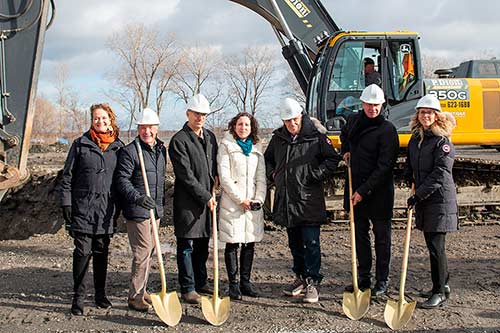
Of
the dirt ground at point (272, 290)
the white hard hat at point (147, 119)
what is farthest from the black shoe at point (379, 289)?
the white hard hat at point (147, 119)

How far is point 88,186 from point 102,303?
1.11 meters

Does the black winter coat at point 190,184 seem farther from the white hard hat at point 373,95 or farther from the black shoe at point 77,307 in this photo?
the white hard hat at point 373,95

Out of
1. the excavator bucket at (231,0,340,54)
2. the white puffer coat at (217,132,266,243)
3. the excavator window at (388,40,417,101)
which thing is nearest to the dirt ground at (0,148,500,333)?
the white puffer coat at (217,132,266,243)

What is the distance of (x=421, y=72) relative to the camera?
28.3ft

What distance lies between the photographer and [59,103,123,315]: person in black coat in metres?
5.01

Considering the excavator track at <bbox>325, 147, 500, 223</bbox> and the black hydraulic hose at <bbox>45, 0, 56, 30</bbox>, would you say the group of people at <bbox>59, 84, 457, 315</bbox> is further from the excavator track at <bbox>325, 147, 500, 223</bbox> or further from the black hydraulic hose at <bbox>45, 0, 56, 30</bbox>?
the excavator track at <bbox>325, 147, 500, 223</bbox>

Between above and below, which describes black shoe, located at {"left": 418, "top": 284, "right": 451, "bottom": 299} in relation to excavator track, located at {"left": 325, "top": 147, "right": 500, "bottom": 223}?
→ below

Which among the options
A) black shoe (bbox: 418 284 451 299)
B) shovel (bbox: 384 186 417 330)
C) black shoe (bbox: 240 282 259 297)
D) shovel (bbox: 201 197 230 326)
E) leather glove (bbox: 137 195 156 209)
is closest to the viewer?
shovel (bbox: 384 186 417 330)

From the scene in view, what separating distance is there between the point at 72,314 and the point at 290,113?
8.80 ft

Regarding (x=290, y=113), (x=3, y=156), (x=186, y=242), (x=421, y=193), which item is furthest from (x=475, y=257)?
(x=3, y=156)

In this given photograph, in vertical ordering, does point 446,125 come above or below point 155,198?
above

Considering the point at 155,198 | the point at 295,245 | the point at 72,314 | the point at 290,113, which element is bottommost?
the point at 72,314

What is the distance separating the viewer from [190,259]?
5.41 metres

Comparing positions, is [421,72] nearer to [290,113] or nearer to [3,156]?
[290,113]
